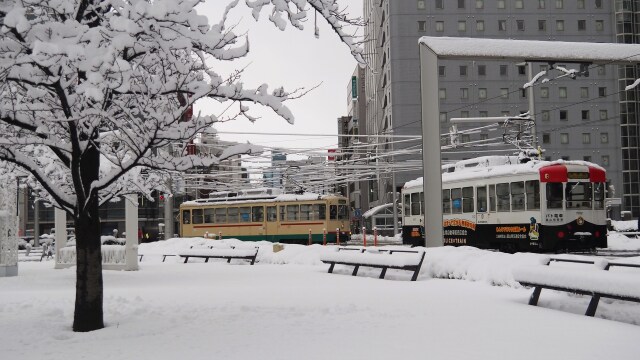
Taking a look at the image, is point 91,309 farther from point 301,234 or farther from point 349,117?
point 349,117

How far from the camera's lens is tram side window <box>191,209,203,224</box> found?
40.1m

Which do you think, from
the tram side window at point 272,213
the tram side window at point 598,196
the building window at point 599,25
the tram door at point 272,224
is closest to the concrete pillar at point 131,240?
the tram side window at point 598,196

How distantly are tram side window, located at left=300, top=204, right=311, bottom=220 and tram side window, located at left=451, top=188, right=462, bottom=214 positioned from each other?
1297 centimetres

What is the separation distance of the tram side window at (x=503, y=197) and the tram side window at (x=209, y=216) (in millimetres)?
20672

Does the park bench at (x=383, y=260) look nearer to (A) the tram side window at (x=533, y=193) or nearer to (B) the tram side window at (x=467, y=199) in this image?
(A) the tram side window at (x=533, y=193)

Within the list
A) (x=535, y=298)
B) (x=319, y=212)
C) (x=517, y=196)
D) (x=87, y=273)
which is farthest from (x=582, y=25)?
(x=87, y=273)

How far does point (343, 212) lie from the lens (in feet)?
125

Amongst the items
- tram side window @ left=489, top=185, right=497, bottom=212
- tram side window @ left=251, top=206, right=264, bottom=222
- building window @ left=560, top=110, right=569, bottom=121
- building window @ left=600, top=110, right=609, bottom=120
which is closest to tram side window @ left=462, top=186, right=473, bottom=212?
tram side window @ left=489, top=185, right=497, bottom=212

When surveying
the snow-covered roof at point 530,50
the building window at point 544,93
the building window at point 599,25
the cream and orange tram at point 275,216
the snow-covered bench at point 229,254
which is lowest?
the snow-covered bench at point 229,254

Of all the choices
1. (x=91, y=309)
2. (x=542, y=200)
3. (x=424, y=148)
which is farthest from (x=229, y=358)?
(x=542, y=200)

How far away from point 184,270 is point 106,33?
13.0 m

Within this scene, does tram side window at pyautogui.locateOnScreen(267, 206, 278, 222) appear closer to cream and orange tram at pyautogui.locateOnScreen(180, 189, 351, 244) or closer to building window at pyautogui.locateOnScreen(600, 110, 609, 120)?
cream and orange tram at pyautogui.locateOnScreen(180, 189, 351, 244)

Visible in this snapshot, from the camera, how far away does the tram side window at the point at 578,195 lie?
21672 millimetres

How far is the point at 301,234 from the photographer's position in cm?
3681
